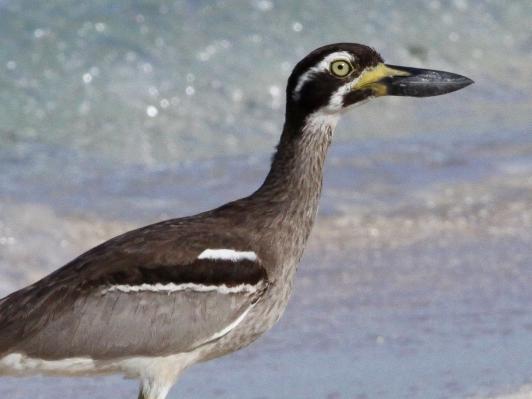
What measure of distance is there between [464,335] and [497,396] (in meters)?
1.12

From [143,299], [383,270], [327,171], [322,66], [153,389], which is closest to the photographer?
[153,389]

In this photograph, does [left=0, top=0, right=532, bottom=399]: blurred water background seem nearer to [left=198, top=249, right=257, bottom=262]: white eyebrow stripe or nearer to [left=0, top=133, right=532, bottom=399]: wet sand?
[left=0, top=133, right=532, bottom=399]: wet sand

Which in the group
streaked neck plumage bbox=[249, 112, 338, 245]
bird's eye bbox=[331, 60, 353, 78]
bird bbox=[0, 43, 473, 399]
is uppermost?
bird's eye bbox=[331, 60, 353, 78]

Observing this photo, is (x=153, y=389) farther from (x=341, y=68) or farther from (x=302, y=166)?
(x=341, y=68)

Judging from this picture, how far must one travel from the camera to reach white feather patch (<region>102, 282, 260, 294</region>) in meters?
6.48

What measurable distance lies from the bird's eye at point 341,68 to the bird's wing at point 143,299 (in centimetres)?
86

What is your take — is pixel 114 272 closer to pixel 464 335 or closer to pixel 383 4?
pixel 464 335

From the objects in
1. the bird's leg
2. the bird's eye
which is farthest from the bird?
the bird's eye

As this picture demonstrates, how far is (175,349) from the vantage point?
6418 millimetres

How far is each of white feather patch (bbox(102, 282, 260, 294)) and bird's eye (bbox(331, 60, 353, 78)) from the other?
39.6 inches

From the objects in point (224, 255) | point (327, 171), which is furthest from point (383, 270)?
point (224, 255)

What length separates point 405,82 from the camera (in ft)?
22.8

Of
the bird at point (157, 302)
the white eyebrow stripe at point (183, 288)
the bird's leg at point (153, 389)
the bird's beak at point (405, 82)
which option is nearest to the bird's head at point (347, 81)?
the bird's beak at point (405, 82)

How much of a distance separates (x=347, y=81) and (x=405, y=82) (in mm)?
267
